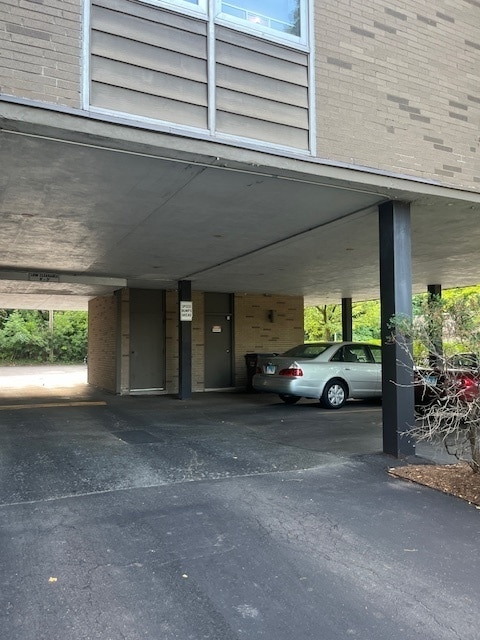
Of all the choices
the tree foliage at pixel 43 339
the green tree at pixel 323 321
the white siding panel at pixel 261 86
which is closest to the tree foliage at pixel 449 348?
the white siding panel at pixel 261 86

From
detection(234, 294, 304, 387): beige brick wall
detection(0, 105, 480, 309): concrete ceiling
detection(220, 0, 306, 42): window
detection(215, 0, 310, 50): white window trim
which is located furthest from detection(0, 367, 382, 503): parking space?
detection(220, 0, 306, 42): window

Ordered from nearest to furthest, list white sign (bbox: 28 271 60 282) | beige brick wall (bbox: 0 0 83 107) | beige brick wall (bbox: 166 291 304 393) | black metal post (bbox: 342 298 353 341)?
1. beige brick wall (bbox: 0 0 83 107)
2. white sign (bbox: 28 271 60 282)
3. beige brick wall (bbox: 166 291 304 393)
4. black metal post (bbox: 342 298 353 341)

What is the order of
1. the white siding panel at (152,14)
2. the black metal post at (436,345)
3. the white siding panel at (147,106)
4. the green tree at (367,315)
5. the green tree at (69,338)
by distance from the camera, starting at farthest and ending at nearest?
the green tree at (69,338), the green tree at (367,315), the black metal post at (436,345), the white siding panel at (152,14), the white siding panel at (147,106)

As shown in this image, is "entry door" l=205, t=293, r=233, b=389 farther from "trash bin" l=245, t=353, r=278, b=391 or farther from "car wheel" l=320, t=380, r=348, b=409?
"car wheel" l=320, t=380, r=348, b=409

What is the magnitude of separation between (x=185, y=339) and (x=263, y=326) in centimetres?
386

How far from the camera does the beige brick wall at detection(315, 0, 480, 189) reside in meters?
5.52

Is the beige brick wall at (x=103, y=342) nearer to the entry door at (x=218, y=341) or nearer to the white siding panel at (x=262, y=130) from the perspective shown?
the entry door at (x=218, y=341)

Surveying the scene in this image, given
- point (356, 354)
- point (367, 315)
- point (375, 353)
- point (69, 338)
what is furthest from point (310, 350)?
point (69, 338)

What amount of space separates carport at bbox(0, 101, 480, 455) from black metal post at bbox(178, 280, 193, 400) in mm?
1888

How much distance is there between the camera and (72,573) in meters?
3.13

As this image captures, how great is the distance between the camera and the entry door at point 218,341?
1527 centimetres

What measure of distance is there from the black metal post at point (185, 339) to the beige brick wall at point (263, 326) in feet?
9.10

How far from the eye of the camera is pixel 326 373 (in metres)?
10.7

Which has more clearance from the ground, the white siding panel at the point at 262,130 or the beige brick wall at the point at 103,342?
the white siding panel at the point at 262,130
